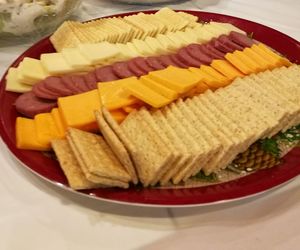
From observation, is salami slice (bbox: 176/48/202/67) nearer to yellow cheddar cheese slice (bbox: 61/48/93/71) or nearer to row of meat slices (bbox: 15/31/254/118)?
row of meat slices (bbox: 15/31/254/118)

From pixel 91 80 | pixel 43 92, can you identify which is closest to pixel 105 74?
pixel 91 80

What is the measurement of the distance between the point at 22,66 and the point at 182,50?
0.41m

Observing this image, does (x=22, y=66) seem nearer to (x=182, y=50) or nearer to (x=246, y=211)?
(x=182, y=50)

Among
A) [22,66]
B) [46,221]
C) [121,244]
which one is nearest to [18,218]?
[46,221]

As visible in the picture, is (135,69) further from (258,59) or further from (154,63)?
(258,59)

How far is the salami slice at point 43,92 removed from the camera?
979 mm

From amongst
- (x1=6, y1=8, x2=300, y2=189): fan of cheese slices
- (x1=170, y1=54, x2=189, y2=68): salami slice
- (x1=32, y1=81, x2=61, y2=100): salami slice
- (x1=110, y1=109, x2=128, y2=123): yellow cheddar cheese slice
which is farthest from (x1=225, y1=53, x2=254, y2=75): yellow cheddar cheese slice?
(x1=32, y1=81, x2=61, y2=100): salami slice

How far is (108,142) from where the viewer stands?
828mm

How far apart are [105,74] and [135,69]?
0.07m

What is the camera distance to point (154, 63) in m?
1.09

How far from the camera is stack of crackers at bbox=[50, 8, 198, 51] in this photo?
Answer: 3.97 feet

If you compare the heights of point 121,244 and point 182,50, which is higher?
point 182,50

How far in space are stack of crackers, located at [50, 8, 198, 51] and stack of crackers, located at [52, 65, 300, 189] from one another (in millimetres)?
380

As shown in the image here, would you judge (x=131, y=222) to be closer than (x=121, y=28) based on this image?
Yes
